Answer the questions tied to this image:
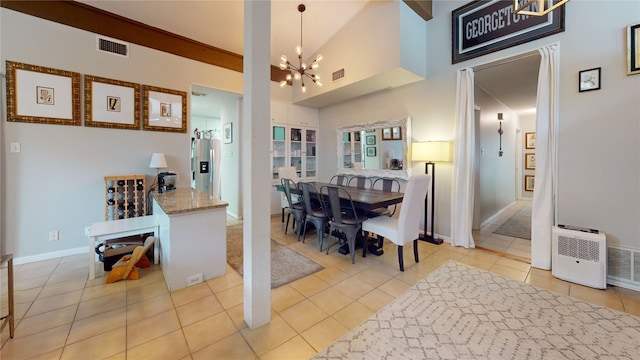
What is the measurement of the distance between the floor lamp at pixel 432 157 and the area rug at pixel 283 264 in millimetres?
1896

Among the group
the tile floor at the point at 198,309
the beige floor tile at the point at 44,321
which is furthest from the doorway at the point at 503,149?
the beige floor tile at the point at 44,321

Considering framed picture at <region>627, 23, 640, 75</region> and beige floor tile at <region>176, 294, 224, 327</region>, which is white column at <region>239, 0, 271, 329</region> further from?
framed picture at <region>627, 23, 640, 75</region>

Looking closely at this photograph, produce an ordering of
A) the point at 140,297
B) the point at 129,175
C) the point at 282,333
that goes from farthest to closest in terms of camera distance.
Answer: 1. the point at 129,175
2. the point at 140,297
3. the point at 282,333

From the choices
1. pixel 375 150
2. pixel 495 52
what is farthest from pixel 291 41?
pixel 495 52

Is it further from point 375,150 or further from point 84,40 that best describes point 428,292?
point 84,40

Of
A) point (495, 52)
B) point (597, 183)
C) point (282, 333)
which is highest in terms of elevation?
point (495, 52)

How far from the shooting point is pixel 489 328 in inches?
68.9

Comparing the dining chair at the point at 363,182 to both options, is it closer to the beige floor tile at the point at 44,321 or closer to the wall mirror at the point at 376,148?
the wall mirror at the point at 376,148

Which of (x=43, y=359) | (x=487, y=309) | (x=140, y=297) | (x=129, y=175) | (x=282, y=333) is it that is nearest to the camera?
(x=43, y=359)

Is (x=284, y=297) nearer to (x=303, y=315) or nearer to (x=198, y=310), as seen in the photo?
(x=303, y=315)

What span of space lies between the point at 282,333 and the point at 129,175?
122 inches

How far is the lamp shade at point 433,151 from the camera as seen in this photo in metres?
3.39

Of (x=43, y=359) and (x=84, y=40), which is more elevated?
(x=84, y=40)

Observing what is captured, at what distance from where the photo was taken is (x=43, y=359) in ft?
4.80
